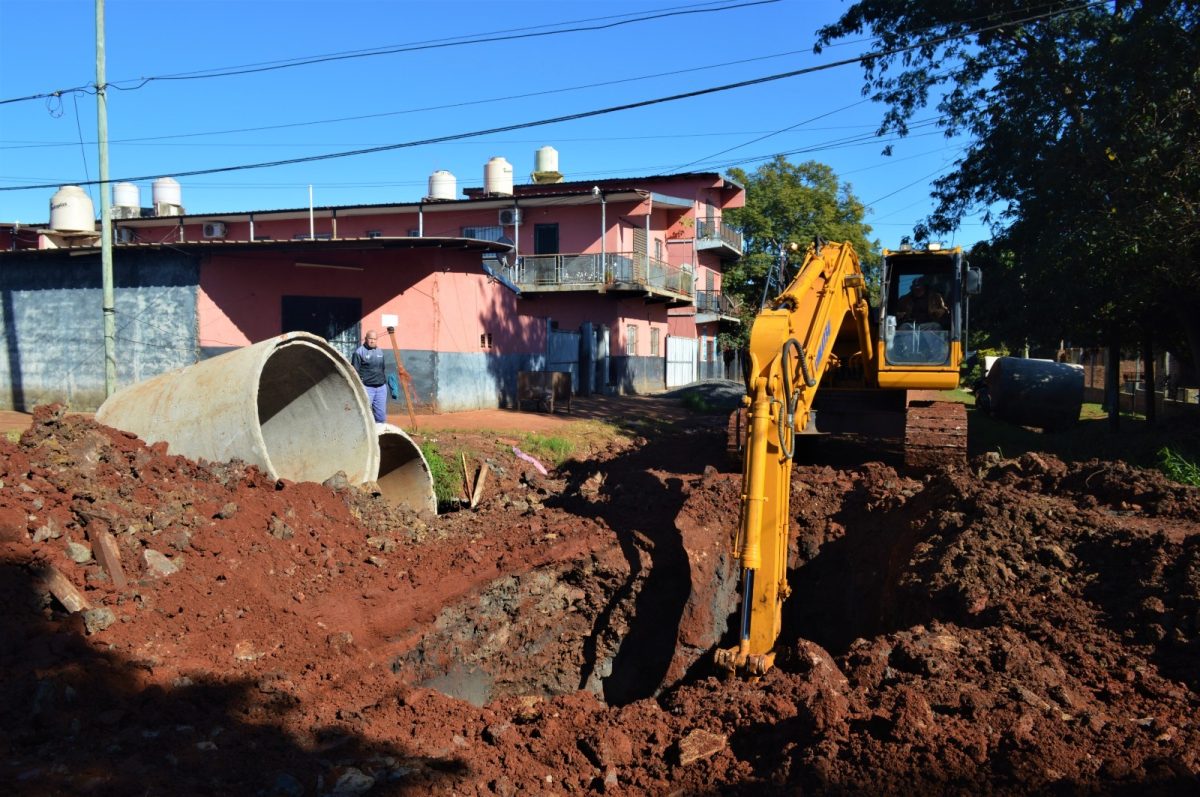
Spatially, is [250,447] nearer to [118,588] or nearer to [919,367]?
[118,588]

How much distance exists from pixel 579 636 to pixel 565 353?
19420 mm

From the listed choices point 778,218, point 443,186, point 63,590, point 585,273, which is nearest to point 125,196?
point 443,186

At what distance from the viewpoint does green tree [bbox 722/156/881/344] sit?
41375 millimetres

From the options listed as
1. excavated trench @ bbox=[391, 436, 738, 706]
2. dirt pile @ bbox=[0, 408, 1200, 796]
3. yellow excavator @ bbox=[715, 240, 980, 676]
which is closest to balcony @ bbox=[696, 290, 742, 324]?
yellow excavator @ bbox=[715, 240, 980, 676]

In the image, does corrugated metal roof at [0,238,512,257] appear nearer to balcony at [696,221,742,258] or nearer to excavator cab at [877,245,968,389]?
excavator cab at [877,245,968,389]

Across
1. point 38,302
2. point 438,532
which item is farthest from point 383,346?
point 438,532

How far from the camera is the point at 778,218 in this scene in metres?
42.0

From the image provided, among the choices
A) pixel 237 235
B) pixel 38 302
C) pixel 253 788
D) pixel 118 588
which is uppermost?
pixel 237 235

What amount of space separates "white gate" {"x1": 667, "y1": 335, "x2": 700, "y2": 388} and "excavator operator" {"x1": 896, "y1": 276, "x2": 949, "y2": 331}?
81.1 feet

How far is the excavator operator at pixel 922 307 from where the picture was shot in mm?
10992

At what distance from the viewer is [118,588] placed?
6.21m

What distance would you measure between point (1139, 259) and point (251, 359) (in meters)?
11.6

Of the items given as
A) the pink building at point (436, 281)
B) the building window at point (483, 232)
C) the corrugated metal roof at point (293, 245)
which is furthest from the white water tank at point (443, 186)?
the corrugated metal roof at point (293, 245)

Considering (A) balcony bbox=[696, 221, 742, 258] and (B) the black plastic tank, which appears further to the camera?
(A) balcony bbox=[696, 221, 742, 258]
